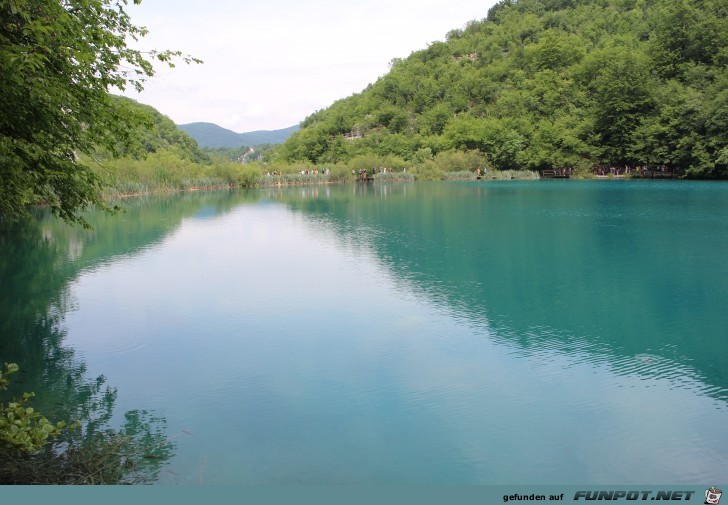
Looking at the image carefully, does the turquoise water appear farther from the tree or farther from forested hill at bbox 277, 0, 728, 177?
forested hill at bbox 277, 0, 728, 177

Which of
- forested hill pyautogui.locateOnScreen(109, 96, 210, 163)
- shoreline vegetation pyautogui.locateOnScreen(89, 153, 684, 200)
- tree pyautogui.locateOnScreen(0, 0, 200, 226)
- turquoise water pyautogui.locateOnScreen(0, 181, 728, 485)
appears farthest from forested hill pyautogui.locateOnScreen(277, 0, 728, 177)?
tree pyautogui.locateOnScreen(0, 0, 200, 226)

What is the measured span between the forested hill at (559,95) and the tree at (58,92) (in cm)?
4212

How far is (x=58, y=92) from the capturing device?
4809 millimetres

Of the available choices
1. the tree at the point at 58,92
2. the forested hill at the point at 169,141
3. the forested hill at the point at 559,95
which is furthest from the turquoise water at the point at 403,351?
the forested hill at the point at 169,141

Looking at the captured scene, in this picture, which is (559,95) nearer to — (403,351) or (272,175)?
(272,175)

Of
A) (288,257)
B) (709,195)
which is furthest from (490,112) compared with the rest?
(288,257)

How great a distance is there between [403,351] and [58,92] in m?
4.65

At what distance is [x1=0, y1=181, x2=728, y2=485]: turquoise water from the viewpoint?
15.1ft

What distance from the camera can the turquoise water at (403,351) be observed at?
460cm

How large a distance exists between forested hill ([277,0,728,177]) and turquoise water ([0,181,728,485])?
114 feet

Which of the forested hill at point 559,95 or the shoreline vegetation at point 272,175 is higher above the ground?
the forested hill at point 559,95

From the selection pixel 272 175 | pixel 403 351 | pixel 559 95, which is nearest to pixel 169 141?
pixel 272 175

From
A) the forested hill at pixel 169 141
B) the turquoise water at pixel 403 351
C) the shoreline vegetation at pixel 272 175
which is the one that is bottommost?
the turquoise water at pixel 403 351

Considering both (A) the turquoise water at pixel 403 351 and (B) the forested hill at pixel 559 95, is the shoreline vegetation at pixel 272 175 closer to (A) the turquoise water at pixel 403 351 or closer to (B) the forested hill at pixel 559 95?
(B) the forested hill at pixel 559 95
